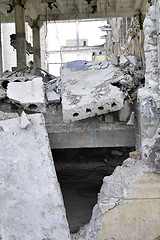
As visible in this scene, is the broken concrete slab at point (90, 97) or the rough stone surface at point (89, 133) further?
the rough stone surface at point (89, 133)

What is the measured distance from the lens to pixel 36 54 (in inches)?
555

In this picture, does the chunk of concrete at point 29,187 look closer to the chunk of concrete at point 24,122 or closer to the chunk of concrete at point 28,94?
the chunk of concrete at point 24,122

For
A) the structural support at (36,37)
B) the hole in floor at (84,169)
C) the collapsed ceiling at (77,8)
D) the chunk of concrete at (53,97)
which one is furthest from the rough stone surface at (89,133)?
the structural support at (36,37)

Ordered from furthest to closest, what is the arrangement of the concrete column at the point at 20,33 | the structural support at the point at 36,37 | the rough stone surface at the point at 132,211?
the structural support at the point at 36,37
the concrete column at the point at 20,33
the rough stone surface at the point at 132,211

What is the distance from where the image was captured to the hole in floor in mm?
6822

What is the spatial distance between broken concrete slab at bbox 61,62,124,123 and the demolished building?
16 mm

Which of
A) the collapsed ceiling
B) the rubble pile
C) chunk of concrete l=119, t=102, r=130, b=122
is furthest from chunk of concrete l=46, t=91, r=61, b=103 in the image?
the collapsed ceiling

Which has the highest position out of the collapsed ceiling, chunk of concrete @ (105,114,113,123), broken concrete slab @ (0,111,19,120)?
the collapsed ceiling

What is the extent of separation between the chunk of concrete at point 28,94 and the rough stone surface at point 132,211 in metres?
1.97

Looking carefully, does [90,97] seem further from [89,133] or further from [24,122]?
[24,122]

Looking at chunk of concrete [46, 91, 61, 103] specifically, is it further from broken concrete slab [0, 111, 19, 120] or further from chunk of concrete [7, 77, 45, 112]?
broken concrete slab [0, 111, 19, 120]

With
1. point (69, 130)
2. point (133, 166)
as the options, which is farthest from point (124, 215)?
point (69, 130)

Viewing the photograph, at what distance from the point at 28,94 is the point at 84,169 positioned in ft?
11.5

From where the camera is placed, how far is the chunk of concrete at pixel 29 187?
367 centimetres
